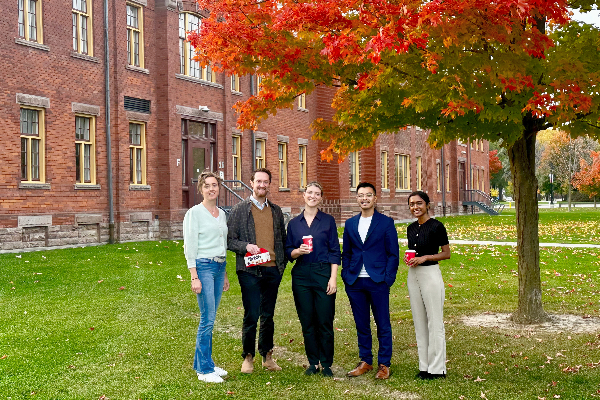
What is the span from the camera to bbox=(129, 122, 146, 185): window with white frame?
22.0 meters

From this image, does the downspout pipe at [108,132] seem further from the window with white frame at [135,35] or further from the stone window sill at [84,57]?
the window with white frame at [135,35]

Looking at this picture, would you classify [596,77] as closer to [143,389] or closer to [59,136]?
[143,389]

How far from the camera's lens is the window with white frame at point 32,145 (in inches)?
721

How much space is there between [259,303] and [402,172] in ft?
111

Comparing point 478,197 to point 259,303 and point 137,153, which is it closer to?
point 137,153

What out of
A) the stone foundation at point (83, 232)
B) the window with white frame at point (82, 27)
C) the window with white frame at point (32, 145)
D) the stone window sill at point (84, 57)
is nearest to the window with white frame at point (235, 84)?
the stone foundation at point (83, 232)

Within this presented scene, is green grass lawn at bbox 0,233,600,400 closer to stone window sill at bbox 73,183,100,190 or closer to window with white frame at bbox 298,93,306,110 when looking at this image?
stone window sill at bbox 73,183,100,190

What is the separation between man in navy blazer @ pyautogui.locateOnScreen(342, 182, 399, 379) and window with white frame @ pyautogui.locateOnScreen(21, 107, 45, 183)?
1420 centimetres

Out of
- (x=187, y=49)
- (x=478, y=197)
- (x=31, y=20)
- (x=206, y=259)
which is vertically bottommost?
(x=206, y=259)

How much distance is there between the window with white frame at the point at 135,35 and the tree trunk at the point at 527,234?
15.9 meters

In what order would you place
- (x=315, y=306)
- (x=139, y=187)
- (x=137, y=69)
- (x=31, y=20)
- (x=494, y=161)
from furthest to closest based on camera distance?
(x=494, y=161)
(x=139, y=187)
(x=137, y=69)
(x=31, y=20)
(x=315, y=306)

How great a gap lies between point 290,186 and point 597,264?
16.1m

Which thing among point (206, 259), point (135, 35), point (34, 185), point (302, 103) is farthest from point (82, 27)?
point (206, 259)

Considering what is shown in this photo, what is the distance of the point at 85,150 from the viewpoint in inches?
800
